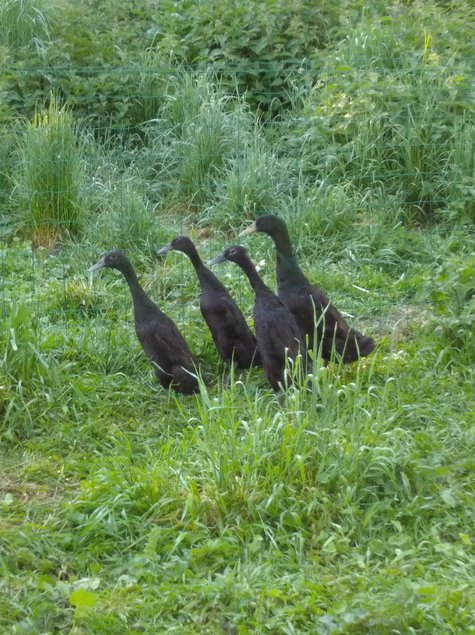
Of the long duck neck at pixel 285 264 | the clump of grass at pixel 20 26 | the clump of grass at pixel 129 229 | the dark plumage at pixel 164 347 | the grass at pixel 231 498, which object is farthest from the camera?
the clump of grass at pixel 20 26

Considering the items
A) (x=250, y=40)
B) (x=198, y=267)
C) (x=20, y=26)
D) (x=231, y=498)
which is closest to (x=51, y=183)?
(x=198, y=267)

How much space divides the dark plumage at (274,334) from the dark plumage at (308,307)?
19 centimetres

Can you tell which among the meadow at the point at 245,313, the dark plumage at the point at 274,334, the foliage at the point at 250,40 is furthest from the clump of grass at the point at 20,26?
the dark plumage at the point at 274,334

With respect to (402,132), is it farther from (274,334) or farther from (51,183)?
(274,334)

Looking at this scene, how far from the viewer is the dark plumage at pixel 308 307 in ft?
20.6

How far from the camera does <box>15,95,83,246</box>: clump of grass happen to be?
823 cm

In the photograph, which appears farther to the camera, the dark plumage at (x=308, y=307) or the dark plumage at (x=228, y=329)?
the dark plumage at (x=228, y=329)

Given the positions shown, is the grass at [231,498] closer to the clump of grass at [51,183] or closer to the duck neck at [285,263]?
the duck neck at [285,263]

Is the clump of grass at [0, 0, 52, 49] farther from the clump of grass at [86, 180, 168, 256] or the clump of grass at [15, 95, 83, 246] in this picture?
the clump of grass at [86, 180, 168, 256]

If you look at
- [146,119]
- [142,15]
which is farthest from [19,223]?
[142,15]

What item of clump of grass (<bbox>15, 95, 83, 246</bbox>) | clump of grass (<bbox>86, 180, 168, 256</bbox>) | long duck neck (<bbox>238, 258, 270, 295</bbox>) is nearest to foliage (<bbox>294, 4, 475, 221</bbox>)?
clump of grass (<bbox>86, 180, 168, 256</bbox>)

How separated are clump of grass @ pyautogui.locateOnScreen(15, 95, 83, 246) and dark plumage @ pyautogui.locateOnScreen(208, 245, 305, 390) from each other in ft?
8.27

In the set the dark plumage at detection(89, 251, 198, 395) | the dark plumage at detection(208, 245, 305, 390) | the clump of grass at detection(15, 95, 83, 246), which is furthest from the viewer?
the clump of grass at detection(15, 95, 83, 246)

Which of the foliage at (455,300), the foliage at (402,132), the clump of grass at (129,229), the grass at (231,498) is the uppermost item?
the foliage at (402,132)
